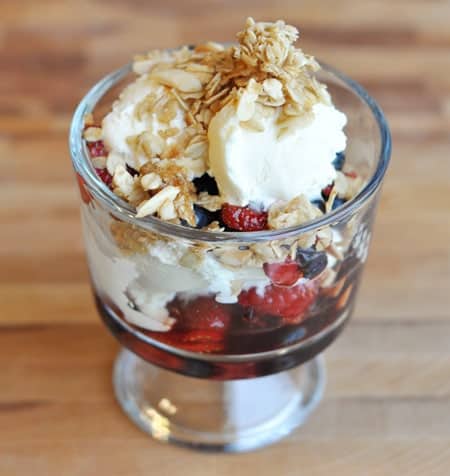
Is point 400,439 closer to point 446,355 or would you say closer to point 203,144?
point 446,355

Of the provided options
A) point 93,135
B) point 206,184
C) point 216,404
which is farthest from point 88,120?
point 216,404

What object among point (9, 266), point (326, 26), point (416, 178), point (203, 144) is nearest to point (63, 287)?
point (9, 266)

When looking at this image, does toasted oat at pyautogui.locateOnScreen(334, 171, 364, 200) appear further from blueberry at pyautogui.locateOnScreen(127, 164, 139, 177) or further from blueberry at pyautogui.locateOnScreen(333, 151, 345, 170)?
blueberry at pyautogui.locateOnScreen(127, 164, 139, 177)

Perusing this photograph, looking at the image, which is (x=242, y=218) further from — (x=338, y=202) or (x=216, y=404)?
(x=216, y=404)

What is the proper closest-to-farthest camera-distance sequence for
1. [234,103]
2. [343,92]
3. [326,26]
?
1. [234,103]
2. [343,92]
3. [326,26]

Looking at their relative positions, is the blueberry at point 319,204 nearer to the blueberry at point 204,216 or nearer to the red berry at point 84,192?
the blueberry at point 204,216

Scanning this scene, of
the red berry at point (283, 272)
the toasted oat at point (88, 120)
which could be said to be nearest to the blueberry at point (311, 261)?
the red berry at point (283, 272)

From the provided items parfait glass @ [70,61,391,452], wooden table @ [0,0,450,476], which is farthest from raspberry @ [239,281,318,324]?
wooden table @ [0,0,450,476]
